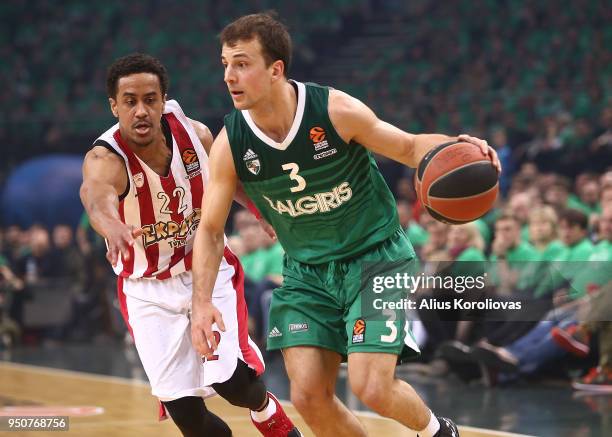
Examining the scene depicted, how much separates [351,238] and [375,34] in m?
16.7

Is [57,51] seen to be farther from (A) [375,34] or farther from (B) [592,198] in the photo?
(B) [592,198]

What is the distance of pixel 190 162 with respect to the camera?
5.29 metres

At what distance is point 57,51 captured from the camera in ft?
70.0

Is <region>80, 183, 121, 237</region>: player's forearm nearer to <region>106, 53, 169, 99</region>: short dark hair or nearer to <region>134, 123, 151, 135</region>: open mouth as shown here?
<region>134, 123, 151, 135</region>: open mouth

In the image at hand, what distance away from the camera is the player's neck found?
464 cm

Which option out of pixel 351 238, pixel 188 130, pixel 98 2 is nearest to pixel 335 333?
pixel 351 238

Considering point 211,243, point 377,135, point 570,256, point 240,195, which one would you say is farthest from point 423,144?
point 570,256

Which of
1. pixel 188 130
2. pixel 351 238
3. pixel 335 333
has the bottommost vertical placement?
pixel 335 333

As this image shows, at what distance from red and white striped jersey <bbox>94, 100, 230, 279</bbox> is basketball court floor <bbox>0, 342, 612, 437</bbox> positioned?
5.70ft

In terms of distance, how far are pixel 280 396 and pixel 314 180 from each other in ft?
12.7

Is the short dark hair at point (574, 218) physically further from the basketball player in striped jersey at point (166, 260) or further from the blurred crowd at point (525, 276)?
the basketball player in striped jersey at point (166, 260)

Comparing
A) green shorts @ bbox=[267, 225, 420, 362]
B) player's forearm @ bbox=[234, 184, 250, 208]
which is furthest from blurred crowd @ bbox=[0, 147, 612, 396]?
green shorts @ bbox=[267, 225, 420, 362]

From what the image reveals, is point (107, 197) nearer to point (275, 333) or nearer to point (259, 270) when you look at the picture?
point (275, 333)

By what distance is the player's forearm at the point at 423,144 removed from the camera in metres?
4.42
